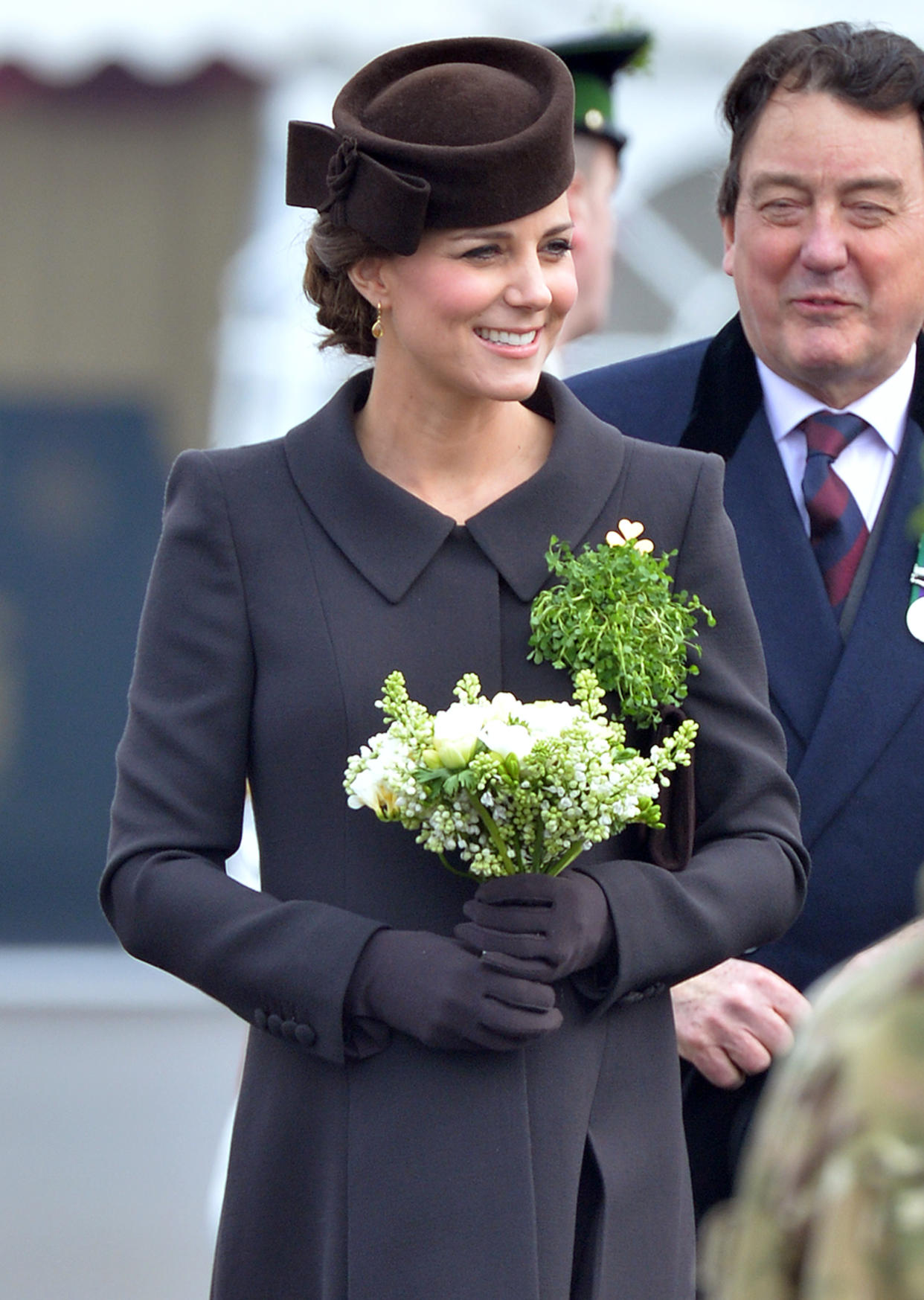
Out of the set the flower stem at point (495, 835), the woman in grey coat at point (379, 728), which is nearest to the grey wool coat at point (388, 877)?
the woman in grey coat at point (379, 728)

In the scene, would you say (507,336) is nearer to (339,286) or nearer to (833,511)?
(339,286)

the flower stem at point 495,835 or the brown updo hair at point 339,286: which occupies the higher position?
the brown updo hair at point 339,286

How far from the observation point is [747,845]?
2.31m

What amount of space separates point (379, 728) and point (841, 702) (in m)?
0.72

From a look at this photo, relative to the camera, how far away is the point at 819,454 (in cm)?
288

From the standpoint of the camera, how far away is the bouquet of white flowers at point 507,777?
2025 mm

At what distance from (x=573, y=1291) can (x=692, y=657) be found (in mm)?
678

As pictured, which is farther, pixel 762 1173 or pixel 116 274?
pixel 116 274

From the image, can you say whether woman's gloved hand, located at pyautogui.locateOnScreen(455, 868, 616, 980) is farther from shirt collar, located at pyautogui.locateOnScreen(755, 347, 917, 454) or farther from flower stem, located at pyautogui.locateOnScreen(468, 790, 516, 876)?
shirt collar, located at pyautogui.locateOnScreen(755, 347, 917, 454)

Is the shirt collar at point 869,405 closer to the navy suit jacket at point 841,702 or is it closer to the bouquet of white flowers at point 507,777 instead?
the navy suit jacket at point 841,702

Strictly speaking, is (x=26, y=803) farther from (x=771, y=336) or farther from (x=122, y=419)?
(x=771, y=336)

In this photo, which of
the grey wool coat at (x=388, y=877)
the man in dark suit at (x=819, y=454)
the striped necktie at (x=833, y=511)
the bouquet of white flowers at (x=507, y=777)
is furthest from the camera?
the striped necktie at (x=833, y=511)

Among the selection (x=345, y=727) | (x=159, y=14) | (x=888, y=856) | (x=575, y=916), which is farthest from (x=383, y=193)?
(x=159, y=14)

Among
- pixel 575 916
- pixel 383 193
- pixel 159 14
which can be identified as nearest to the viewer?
pixel 575 916
